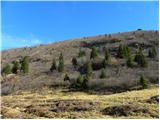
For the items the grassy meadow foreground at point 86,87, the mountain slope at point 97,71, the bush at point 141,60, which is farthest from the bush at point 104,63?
the bush at point 141,60

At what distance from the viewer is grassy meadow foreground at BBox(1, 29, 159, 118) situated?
21.5 m

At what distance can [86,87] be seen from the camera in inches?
1854

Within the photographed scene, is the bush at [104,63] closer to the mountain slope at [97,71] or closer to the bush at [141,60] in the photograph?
the mountain slope at [97,71]

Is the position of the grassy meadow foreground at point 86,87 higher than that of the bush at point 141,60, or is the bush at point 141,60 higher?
the bush at point 141,60

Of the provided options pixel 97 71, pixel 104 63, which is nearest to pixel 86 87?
pixel 97 71

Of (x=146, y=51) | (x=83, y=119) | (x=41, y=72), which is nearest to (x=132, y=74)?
(x=41, y=72)

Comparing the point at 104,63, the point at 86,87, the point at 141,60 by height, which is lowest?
the point at 86,87

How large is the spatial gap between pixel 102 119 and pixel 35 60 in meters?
66.5

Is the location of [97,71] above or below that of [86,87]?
above

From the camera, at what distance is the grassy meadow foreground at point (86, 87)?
2153 centimetres

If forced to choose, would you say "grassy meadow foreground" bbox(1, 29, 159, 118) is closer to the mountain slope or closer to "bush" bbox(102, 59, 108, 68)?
the mountain slope

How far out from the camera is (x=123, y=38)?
99.8 metres

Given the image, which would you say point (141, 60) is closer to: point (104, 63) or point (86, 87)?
point (104, 63)

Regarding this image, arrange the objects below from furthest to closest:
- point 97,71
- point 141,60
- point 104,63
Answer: point 104,63 → point 141,60 → point 97,71
